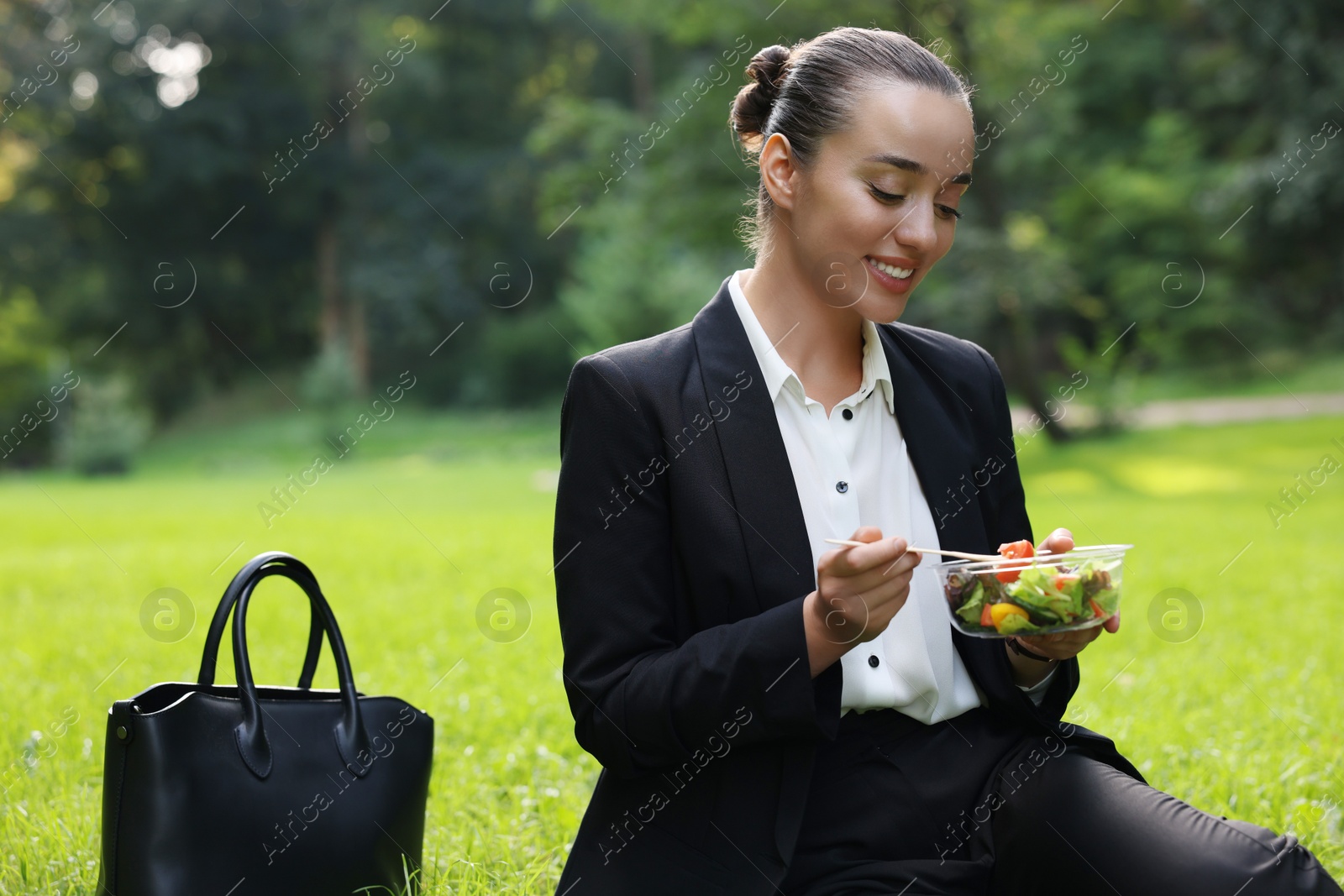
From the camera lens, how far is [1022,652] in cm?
199

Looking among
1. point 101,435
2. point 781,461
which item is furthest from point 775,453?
point 101,435

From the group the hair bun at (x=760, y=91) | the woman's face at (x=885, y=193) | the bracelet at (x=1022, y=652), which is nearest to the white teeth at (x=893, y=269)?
the woman's face at (x=885, y=193)

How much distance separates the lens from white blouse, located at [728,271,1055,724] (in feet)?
6.32

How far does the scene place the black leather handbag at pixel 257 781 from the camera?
1.91 metres

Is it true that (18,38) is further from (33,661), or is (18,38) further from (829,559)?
(829,559)

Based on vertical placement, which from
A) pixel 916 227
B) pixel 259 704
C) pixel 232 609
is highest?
pixel 916 227

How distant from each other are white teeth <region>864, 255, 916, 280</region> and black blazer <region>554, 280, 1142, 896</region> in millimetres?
259

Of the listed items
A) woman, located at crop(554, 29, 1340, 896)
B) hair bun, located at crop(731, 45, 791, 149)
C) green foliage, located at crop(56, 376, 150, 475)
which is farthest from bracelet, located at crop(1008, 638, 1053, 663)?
green foliage, located at crop(56, 376, 150, 475)

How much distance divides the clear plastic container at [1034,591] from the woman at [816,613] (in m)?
0.08

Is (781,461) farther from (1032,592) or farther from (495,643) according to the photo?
(495,643)

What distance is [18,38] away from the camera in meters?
25.5

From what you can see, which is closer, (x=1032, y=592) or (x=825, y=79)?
(x=1032, y=592)

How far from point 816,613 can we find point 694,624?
1.08ft

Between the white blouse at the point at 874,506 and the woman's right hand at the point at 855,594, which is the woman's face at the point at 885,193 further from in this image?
the woman's right hand at the point at 855,594
